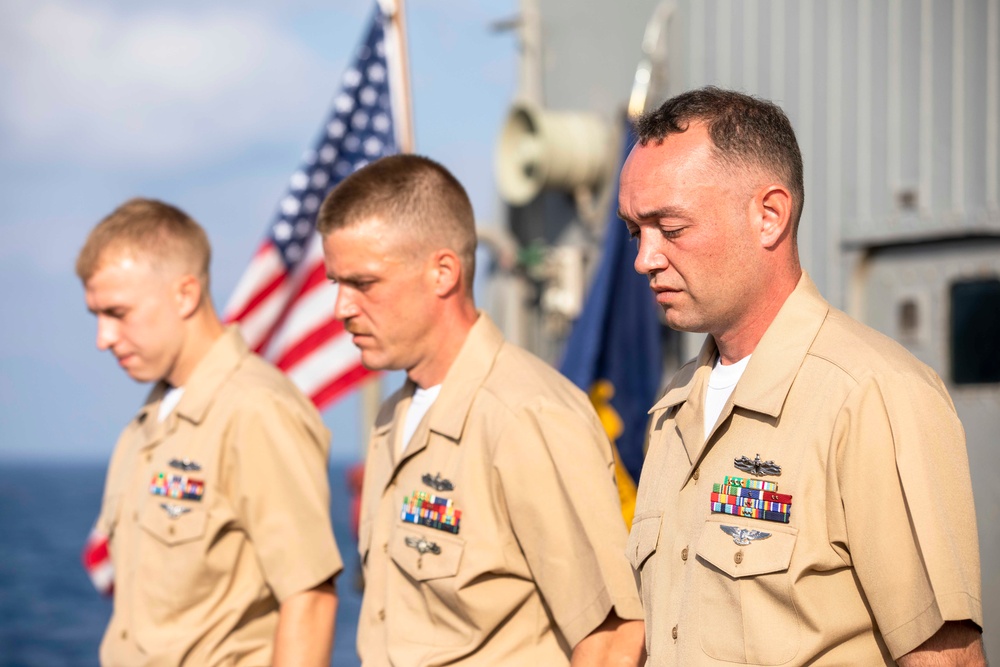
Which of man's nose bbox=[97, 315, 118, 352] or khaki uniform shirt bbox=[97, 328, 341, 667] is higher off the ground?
man's nose bbox=[97, 315, 118, 352]

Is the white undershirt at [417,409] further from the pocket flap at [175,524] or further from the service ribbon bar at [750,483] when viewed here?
the service ribbon bar at [750,483]

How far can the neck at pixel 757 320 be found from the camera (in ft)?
6.54

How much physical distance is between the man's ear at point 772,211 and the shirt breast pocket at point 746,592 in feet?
1.55

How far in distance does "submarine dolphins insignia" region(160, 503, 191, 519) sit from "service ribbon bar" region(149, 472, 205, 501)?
0.02 metres

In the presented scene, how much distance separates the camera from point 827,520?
183 cm

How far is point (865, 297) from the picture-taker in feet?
15.5

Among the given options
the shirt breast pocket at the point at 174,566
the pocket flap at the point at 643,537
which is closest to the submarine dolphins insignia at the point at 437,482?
the pocket flap at the point at 643,537

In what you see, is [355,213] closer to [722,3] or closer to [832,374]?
[832,374]

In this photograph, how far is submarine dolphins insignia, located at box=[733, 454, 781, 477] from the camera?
189 cm

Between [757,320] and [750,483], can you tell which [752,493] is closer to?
[750,483]

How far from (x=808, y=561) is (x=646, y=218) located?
2.04 ft

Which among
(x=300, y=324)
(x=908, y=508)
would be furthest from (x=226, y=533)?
(x=300, y=324)

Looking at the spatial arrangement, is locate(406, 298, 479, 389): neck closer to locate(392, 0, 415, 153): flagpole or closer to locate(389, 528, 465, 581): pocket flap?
locate(389, 528, 465, 581): pocket flap

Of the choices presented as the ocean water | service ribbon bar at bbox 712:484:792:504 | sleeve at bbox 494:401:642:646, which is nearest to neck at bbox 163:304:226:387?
sleeve at bbox 494:401:642:646
